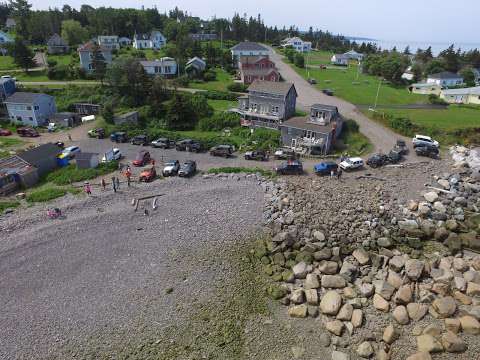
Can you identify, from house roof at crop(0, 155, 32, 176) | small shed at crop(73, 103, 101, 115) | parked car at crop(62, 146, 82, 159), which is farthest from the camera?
small shed at crop(73, 103, 101, 115)

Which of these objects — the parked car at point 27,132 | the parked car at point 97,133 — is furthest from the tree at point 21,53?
the parked car at point 97,133

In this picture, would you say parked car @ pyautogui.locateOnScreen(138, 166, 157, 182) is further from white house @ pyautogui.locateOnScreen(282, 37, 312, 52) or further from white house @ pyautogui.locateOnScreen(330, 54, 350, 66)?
white house @ pyautogui.locateOnScreen(282, 37, 312, 52)

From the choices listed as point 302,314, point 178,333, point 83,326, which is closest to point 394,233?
point 302,314

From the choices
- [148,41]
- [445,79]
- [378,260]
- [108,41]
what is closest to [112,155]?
[378,260]

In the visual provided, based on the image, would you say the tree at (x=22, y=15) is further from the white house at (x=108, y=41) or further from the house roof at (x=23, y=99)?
the house roof at (x=23, y=99)

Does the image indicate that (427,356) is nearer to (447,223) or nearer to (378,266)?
(378,266)

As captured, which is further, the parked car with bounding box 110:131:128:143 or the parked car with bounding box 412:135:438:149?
the parked car with bounding box 110:131:128:143

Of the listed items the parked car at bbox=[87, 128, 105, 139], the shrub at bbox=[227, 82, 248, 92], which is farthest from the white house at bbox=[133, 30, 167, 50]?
the parked car at bbox=[87, 128, 105, 139]
